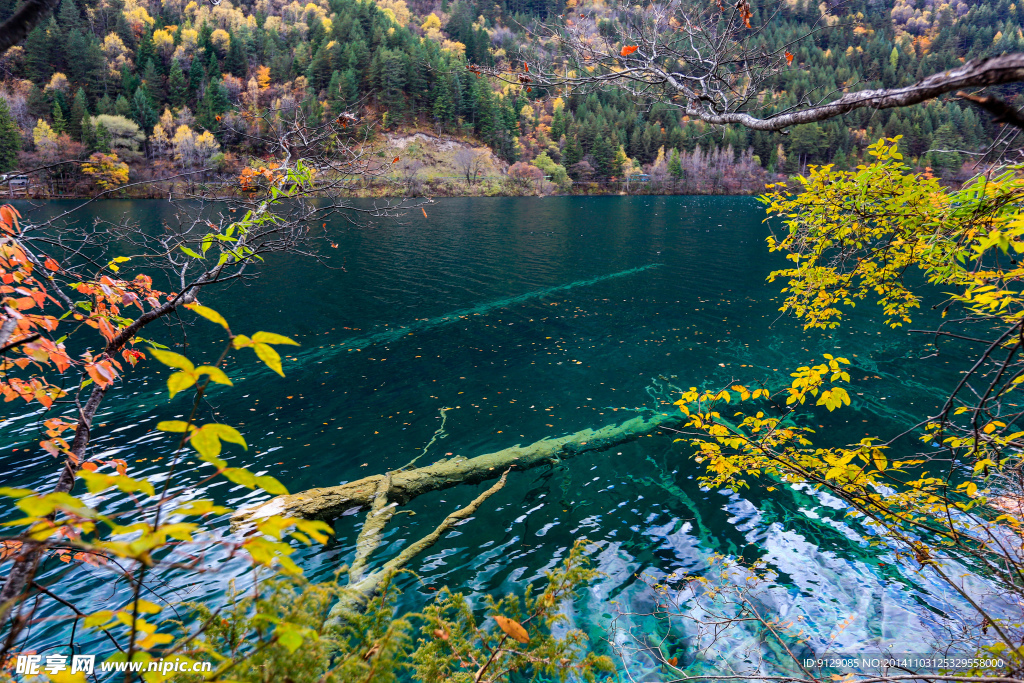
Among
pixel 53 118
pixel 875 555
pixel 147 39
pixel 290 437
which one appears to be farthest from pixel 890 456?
pixel 147 39

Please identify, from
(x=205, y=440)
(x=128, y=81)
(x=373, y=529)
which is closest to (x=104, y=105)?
(x=128, y=81)

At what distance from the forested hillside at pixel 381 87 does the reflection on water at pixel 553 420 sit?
7473mm

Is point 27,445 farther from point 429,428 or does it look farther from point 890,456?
point 890,456

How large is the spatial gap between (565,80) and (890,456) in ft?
40.3

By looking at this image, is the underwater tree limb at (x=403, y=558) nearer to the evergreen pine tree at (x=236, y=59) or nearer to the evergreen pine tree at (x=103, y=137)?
the evergreen pine tree at (x=103, y=137)

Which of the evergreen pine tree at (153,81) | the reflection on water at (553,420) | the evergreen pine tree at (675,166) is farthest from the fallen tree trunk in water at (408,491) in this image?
the evergreen pine tree at (675,166)

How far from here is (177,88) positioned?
8356cm

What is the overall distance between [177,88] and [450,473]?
105821 mm

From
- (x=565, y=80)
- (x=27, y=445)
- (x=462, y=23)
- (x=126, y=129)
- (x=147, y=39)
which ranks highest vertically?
(x=462, y=23)

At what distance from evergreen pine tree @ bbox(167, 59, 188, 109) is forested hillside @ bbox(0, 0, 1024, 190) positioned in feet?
1.04

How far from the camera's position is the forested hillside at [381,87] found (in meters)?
10.8

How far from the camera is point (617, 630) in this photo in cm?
718

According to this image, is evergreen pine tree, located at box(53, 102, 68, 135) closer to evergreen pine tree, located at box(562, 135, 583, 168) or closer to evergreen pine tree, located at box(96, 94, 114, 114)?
evergreen pine tree, located at box(96, 94, 114, 114)

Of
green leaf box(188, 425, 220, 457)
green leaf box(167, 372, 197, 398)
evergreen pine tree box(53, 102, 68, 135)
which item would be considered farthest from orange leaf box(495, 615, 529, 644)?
evergreen pine tree box(53, 102, 68, 135)
